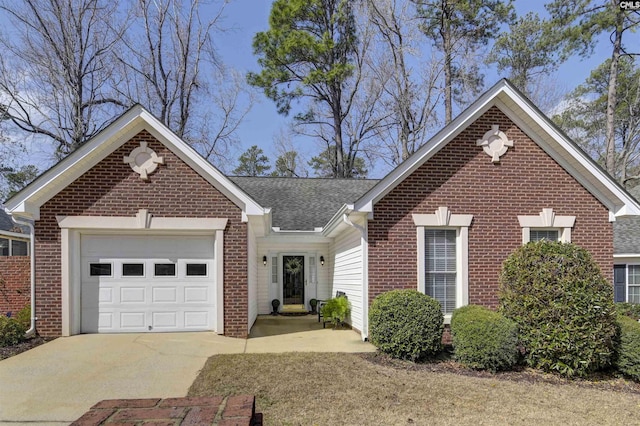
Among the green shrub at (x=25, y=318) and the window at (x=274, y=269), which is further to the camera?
the window at (x=274, y=269)

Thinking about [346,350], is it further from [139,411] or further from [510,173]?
[139,411]

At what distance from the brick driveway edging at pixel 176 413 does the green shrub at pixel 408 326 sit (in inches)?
225

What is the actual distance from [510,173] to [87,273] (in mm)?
9600

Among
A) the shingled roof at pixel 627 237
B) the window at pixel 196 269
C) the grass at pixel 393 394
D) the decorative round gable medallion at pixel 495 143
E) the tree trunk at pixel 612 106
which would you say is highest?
the tree trunk at pixel 612 106

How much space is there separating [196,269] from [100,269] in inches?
80.5

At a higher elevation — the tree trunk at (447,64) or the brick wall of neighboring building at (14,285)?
the tree trunk at (447,64)

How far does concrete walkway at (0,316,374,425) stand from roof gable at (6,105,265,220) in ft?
9.30

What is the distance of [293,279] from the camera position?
1608 cm

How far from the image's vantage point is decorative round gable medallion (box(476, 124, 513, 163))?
1024cm

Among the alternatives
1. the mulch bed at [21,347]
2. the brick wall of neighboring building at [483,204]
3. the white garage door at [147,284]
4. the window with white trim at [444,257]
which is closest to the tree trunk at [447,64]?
the brick wall of neighboring building at [483,204]

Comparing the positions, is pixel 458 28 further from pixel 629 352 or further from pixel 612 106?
pixel 629 352

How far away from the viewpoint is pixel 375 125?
2778 cm

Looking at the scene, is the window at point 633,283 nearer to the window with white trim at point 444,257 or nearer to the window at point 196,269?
the window with white trim at point 444,257

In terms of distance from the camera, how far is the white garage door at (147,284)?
32.4 feet
